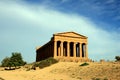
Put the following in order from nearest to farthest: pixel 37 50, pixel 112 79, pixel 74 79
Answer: pixel 112 79 → pixel 74 79 → pixel 37 50

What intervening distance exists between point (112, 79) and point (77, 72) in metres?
11.1

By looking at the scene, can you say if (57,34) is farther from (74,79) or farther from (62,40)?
(74,79)

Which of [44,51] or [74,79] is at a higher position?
[44,51]

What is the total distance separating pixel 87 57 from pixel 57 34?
42.6 feet

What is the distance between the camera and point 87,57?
8475 cm

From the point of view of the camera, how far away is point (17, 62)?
87.9m

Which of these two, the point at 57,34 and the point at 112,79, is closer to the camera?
the point at 112,79

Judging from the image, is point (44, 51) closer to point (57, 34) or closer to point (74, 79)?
point (57, 34)

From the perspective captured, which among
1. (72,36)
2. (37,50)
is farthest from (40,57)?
(72,36)

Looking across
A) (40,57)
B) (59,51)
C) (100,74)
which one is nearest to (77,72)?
(100,74)

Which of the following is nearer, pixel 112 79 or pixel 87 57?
pixel 112 79

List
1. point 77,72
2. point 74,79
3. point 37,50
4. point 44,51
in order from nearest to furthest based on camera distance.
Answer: point 74,79, point 77,72, point 44,51, point 37,50

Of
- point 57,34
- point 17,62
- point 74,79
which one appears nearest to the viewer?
point 74,79

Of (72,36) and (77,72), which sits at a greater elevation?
(72,36)
